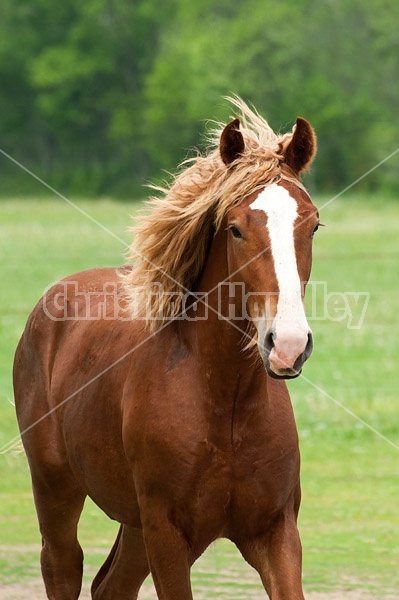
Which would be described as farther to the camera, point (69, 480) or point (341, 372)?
point (341, 372)

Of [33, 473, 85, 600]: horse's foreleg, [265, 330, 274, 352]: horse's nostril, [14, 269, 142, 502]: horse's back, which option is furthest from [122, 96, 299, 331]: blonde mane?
[33, 473, 85, 600]: horse's foreleg

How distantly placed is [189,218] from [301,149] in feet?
1.76

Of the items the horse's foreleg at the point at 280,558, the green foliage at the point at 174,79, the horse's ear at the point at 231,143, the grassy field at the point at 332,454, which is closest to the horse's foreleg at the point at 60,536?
the grassy field at the point at 332,454

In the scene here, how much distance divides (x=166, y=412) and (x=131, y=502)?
2.04 ft

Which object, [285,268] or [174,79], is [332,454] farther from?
[174,79]

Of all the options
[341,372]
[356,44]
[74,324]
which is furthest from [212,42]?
[74,324]

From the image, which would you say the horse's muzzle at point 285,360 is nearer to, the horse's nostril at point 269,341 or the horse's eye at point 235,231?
the horse's nostril at point 269,341

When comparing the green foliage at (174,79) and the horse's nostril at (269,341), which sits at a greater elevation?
the green foliage at (174,79)

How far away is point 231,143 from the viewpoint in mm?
4938

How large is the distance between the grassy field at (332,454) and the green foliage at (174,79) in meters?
37.4

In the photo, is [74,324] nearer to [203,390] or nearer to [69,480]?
[69,480]

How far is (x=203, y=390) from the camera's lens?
5.01 meters

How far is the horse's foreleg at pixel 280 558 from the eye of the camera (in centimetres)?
481

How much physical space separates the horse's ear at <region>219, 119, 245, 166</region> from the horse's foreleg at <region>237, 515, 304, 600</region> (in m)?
1.46
